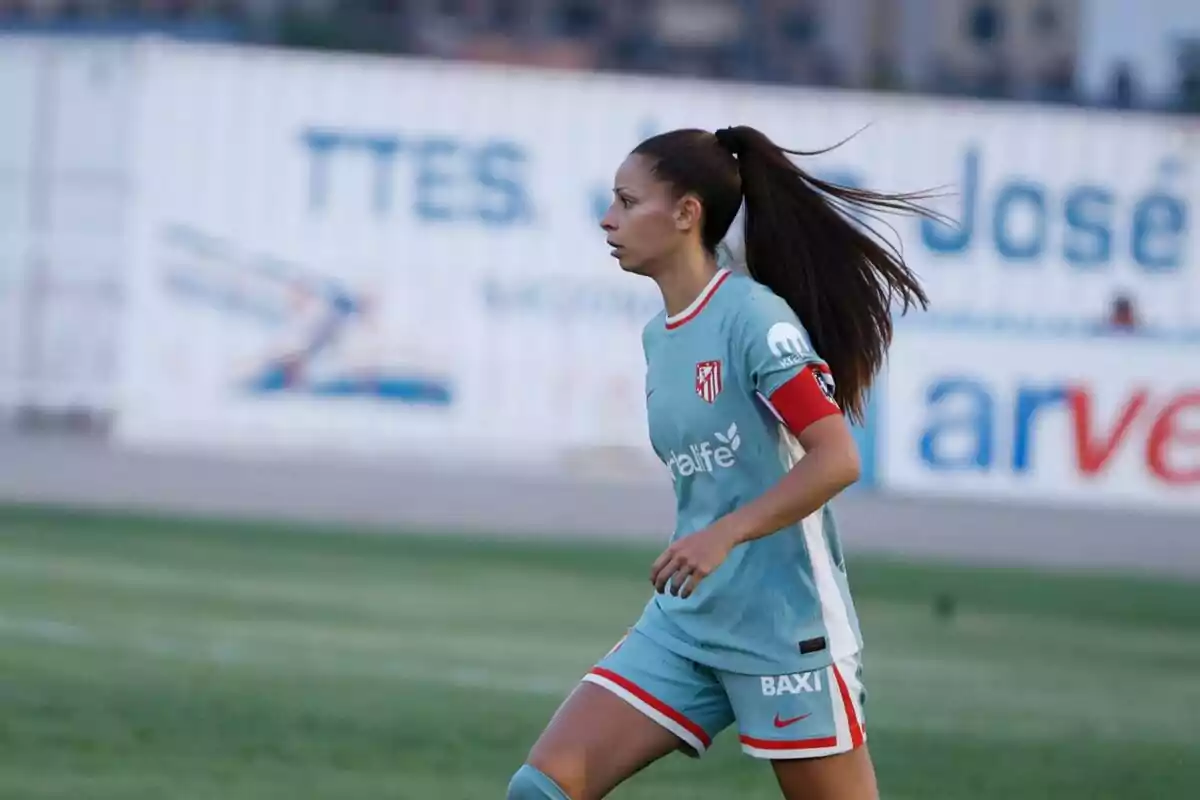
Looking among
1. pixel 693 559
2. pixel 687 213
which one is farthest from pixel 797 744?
pixel 687 213

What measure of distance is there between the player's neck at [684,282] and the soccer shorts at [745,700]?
2.46ft

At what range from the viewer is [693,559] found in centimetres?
481

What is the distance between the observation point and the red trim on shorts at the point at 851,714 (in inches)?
201

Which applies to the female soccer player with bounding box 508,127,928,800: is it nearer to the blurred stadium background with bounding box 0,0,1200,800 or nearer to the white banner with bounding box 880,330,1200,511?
the blurred stadium background with bounding box 0,0,1200,800

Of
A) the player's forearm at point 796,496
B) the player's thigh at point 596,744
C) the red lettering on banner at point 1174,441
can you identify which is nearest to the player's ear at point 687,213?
the player's forearm at point 796,496

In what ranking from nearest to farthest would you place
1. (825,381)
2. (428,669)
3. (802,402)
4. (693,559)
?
1. (693,559)
2. (802,402)
3. (825,381)
4. (428,669)

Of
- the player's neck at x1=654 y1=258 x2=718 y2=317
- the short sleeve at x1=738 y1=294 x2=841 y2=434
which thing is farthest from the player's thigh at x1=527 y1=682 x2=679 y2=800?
the player's neck at x1=654 y1=258 x2=718 y2=317

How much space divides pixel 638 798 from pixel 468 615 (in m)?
4.88

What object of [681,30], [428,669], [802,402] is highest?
[681,30]

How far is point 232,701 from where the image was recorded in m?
9.43

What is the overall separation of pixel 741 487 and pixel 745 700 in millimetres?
457

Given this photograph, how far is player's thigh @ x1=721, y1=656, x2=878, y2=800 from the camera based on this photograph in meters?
5.09

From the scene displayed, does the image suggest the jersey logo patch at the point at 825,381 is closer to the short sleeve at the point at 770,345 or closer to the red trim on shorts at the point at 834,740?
the short sleeve at the point at 770,345

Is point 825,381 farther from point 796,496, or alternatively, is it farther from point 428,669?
point 428,669
